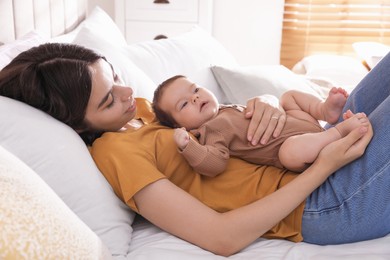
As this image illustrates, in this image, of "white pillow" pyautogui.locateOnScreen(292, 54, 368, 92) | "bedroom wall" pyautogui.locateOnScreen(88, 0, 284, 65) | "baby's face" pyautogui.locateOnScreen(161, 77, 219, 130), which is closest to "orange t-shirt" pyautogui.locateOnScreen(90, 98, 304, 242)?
"baby's face" pyautogui.locateOnScreen(161, 77, 219, 130)

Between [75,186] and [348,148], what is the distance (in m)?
0.57

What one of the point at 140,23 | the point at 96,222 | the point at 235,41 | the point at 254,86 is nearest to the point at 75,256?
the point at 96,222

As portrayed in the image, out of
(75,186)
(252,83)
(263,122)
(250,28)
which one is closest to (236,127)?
(263,122)

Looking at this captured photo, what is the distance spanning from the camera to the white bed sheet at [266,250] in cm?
95

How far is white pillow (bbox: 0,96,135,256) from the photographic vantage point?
943 mm

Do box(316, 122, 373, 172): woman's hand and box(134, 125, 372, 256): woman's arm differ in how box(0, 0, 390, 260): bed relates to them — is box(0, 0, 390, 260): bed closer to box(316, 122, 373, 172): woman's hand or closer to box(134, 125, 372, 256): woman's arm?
box(134, 125, 372, 256): woman's arm

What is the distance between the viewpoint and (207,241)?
975 millimetres

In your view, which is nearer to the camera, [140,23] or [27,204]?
[27,204]

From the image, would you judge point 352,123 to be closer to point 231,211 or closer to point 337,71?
point 231,211

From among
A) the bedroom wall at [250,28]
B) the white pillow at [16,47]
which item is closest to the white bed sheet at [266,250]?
the white pillow at [16,47]

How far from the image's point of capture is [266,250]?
1.01 m

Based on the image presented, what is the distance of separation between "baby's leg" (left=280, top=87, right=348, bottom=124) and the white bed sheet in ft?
1.18

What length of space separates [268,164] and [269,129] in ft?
0.29

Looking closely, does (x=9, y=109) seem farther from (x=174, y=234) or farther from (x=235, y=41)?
(x=235, y=41)
